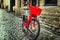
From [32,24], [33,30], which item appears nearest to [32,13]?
[32,24]

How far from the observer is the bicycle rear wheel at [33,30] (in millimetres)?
6723

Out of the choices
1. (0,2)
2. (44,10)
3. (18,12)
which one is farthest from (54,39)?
(0,2)

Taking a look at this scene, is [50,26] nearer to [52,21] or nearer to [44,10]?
[52,21]

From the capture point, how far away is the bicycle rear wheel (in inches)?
265

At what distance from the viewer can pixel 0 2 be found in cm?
4188

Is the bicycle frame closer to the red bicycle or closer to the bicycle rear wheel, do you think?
the red bicycle

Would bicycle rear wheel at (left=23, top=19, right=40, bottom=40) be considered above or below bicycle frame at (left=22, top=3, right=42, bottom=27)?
below

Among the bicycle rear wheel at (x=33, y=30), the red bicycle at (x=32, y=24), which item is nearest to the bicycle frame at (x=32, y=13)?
the red bicycle at (x=32, y=24)

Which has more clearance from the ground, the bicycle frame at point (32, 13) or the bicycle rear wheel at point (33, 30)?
the bicycle frame at point (32, 13)

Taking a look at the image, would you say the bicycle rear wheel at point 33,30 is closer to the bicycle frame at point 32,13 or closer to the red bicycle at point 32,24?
the red bicycle at point 32,24

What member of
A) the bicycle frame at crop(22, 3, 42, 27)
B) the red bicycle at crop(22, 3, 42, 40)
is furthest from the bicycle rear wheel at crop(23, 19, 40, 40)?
the bicycle frame at crop(22, 3, 42, 27)

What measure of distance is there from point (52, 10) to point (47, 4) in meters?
1.47

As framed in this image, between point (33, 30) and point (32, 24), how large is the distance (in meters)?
0.26

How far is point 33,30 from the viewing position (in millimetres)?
7164
